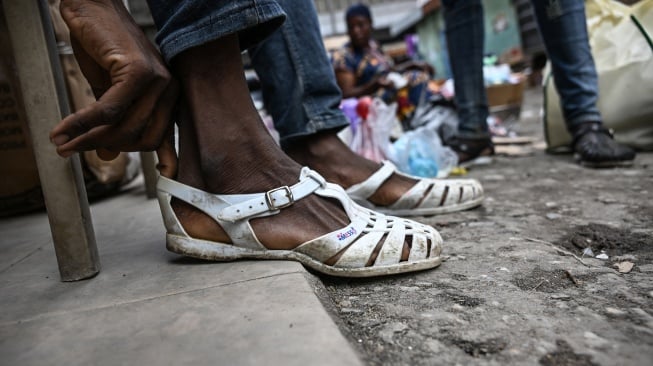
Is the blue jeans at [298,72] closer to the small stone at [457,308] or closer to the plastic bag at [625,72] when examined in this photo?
the small stone at [457,308]

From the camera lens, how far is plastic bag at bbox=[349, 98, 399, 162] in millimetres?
2031

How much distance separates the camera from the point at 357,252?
2.64ft

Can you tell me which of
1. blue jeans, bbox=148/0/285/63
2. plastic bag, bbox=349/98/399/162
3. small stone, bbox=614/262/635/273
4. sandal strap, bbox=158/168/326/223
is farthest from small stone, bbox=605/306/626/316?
plastic bag, bbox=349/98/399/162

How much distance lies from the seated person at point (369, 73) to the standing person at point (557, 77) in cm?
66

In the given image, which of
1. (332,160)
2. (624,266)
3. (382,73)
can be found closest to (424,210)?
(332,160)

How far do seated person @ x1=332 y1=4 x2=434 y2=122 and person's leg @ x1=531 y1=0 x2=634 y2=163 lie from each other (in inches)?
40.1

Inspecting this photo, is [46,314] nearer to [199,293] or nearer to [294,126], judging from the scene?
[199,293]

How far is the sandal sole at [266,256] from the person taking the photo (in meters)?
0.81

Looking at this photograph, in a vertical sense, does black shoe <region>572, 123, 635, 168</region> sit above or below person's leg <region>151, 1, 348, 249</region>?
below

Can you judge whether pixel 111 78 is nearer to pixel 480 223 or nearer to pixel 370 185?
pixel 370 185

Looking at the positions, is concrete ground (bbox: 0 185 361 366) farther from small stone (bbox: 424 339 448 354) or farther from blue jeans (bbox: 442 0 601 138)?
blue jeans (bbox: 442 0 601 138)

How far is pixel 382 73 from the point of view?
10.9 ft

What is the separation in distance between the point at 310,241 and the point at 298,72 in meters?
0.54

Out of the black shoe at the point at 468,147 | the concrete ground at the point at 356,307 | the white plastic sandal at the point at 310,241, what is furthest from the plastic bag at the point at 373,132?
the white plastic sandal at the point at 310,241
